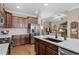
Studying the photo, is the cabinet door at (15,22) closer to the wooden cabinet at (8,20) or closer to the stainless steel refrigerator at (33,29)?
the wooden cabinet at (8,20)

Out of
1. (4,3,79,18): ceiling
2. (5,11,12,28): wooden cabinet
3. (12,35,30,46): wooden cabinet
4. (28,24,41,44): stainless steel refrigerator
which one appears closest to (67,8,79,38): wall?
(4,3,79,18): ceiling

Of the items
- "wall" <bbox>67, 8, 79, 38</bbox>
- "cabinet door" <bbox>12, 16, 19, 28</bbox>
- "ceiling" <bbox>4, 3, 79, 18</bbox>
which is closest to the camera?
"wall" <bbox>67, 8, 79, 38</bbox>

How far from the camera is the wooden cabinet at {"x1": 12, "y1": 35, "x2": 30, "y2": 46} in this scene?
1.85 m

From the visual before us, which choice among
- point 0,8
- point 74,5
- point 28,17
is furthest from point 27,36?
Result: point 74,5

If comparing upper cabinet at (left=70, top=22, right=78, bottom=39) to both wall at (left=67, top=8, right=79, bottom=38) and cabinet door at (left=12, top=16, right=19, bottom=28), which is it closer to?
wall at (left=67, top=8, right=79, bottom=38)

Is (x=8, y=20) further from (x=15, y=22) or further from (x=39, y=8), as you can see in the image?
(x=39, y=8)

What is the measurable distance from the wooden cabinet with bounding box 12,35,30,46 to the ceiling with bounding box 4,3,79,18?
499 millimetres

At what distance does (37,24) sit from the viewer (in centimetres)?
175

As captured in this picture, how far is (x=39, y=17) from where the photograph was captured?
5.84 feet

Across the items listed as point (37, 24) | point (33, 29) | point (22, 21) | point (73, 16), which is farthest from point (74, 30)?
point (22, 21)

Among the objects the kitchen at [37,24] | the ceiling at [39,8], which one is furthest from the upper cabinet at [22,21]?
the ceiling at [39,8]

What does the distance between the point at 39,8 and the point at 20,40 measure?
0.74 m

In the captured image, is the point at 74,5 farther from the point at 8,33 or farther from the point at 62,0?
the point at 8,33

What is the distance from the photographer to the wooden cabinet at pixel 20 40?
185cm
